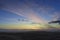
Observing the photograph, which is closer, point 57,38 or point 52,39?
point 52,39

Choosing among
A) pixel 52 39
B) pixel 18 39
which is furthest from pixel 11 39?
pixel 52 39

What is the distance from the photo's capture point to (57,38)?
59.0ft

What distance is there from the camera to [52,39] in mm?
16812

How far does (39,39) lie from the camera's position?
1705 centimetres

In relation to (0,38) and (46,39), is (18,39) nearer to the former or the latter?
(0,38)

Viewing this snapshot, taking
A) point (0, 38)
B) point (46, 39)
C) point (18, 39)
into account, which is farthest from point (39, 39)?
point (0, 38)

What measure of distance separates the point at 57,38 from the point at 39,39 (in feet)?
7.76

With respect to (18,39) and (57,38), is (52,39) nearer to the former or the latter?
(57,38)

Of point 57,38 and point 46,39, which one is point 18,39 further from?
point 57,38

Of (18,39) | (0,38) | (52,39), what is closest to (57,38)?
(52,39)

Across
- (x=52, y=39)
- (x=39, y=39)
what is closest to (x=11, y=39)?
(x=39, y=39)

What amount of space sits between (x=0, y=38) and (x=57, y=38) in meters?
6.57

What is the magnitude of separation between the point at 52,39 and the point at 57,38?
1397 millimetres

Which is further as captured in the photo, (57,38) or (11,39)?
(57,38)
